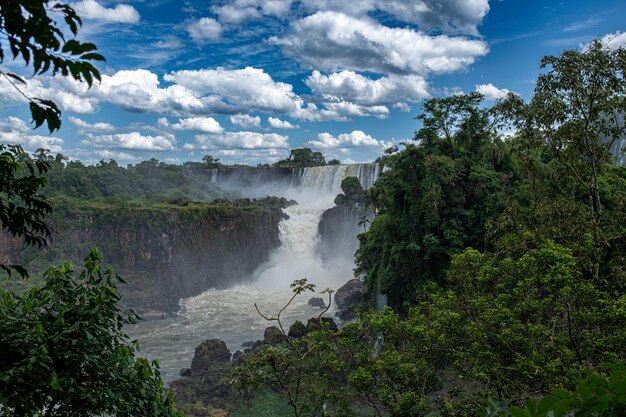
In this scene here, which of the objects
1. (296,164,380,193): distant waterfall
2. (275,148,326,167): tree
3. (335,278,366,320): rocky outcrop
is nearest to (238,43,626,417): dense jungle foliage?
(335,278,366,320): rocky outcrop

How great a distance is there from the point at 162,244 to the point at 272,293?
37.2ft

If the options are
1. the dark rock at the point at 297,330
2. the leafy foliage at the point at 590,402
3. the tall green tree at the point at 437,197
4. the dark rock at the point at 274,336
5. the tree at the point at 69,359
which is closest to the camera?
the leafy foliage at the point at 590,402

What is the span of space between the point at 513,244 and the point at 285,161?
6302 centimetres

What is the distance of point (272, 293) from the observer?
41.2 m

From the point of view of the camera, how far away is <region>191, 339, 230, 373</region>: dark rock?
22.6 metres

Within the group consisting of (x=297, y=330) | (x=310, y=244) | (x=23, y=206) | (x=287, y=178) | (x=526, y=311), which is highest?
(x=287, y=178)

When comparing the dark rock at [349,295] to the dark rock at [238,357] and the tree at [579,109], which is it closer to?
the dark rock at [238,357]

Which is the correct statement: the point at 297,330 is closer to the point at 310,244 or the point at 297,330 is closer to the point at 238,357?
the point at 238,357

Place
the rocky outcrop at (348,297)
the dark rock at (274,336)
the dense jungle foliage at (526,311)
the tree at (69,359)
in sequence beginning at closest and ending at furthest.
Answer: the tree at (69,359)
the dense jungle foliage at (526,311)
the dark rock at (274,336)
the rocky outcrop at (348,297)

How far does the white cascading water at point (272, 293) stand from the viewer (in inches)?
1100

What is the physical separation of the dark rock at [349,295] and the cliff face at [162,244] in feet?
43.7

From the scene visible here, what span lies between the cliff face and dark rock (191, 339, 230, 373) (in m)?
13.3

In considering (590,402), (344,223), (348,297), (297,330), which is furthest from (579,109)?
(344,223)

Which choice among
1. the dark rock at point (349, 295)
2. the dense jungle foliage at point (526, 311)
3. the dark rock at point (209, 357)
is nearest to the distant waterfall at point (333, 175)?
the dark rock at point (349, 295)
